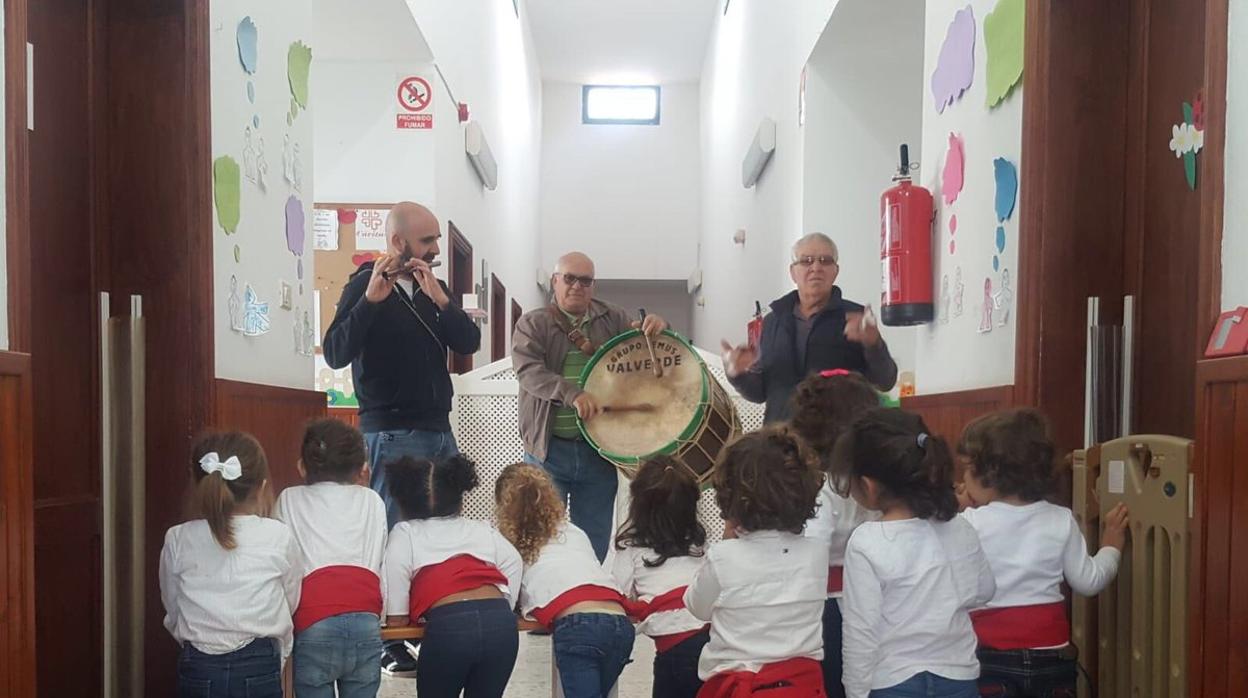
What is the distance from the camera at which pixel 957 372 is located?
2.87 m

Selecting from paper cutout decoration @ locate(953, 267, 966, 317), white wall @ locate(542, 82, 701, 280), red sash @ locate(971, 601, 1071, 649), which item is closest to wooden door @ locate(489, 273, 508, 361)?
white wall @ locate(542, 82, 701, 280)

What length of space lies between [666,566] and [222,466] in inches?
39.8

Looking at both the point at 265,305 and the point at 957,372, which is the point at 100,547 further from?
the point at 957,372

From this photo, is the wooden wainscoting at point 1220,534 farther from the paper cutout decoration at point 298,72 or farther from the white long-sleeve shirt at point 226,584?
the paper cutout decoration at point 298,72

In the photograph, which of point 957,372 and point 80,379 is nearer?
point 80,379

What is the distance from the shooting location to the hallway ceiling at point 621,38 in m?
10.5

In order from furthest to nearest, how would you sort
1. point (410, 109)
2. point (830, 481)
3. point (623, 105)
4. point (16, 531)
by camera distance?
point (623, 105)
point (410, 109)
point (830, 481)
point (16, 531)

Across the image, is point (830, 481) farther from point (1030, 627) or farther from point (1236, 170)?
point (1236, 170)

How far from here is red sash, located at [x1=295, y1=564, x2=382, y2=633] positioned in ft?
7.64

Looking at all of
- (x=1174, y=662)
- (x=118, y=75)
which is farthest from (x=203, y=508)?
(x=1174, y=662)

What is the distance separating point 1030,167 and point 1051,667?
3.55 ft

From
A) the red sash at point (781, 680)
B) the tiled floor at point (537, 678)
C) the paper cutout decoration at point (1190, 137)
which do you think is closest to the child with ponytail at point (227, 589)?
the red sash at point (781, 680)

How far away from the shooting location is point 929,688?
1.79 m

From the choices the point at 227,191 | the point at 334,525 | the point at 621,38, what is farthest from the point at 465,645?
the point at 621,38
